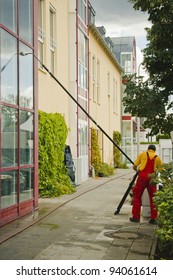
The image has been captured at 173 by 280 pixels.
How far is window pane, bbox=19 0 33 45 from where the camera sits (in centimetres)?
1064

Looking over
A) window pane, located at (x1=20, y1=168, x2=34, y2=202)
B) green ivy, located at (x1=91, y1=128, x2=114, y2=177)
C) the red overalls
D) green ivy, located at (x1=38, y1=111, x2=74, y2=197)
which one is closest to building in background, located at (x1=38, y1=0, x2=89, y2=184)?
green ivy, located at (x1=38, y1=111, x2=74, y2=197)

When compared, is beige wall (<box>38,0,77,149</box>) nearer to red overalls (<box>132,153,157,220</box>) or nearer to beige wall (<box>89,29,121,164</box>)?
beige wall (<box>89,29,121,164</box>)

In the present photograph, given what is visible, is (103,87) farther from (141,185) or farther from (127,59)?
(141,185)

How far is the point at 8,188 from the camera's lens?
986 cm

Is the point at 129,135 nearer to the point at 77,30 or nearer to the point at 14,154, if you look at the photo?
the point at 77,30

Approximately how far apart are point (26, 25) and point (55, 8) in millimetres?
7334

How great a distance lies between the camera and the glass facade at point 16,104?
31.4ft

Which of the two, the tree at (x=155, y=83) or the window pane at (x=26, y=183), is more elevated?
the tree at (x=155, y=83)

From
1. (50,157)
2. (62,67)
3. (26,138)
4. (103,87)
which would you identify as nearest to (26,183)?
(26,138)

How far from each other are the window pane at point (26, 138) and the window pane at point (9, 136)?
39 centimetres

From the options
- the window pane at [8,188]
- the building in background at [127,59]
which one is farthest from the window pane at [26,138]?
the building in background at [127,59]

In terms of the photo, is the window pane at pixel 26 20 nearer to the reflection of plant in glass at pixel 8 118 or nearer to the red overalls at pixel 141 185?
the reflection of plant in glass at pixel 8 118

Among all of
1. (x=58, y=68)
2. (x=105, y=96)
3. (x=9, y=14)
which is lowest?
(x=9, y=14)

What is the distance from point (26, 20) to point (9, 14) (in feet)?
3.81
